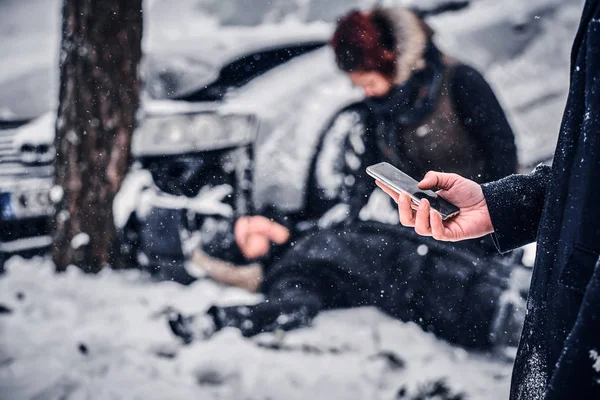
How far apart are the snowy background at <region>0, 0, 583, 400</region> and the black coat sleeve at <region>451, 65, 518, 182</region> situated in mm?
41

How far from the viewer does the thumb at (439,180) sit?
993 mm

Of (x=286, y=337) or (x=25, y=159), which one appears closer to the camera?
(x=286, y=337)

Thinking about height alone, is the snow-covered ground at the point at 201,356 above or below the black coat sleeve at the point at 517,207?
below

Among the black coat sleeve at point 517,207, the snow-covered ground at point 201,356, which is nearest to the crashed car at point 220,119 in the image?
the snow-covered ground at point 201,356

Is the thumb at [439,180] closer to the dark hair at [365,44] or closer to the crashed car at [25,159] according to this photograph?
the dark hair at [365,44]

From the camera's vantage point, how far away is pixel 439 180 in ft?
3.31

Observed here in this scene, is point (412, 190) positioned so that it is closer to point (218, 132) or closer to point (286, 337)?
point (286, 337)

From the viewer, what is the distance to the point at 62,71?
2.24 metres

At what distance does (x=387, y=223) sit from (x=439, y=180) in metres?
0.91

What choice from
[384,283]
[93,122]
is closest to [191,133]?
[93,122]

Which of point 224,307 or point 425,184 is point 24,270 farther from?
point 425,184

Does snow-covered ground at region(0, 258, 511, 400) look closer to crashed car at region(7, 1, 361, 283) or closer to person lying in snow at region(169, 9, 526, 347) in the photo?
person lying in snow at region(169, 9, 526, 347)

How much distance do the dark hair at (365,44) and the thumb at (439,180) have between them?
913mm

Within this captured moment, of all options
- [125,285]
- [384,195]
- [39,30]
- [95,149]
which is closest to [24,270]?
[125,285]
